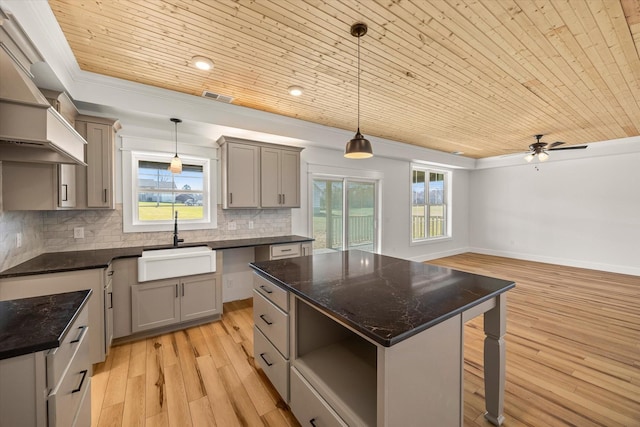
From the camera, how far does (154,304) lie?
2.88 metres

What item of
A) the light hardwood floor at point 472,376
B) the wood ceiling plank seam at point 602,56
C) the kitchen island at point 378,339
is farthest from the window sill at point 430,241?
the kitchen island at point 378,339

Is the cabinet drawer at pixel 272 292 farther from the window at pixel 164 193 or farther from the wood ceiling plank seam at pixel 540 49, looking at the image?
the wood ceiling plank seam at pixel 540 49

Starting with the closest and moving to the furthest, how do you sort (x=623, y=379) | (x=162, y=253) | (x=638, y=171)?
(x=623, y=379) → (x=162, y=253) → (x=638, y=171)

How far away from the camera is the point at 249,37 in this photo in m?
2.18

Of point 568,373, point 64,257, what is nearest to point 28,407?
point 64,257

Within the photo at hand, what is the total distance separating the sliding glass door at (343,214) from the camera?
198 inches

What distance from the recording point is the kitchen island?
1.15 m

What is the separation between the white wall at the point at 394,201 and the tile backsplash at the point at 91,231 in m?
0.76

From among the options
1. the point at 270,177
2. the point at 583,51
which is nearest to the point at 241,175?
the point at 270,177

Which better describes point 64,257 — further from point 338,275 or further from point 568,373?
point 568,373

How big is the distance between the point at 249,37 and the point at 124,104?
1742 mm

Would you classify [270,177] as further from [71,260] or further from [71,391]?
[71,391]

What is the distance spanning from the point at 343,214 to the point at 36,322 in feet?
14.8

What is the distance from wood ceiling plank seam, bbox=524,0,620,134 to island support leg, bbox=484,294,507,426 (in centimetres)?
210
